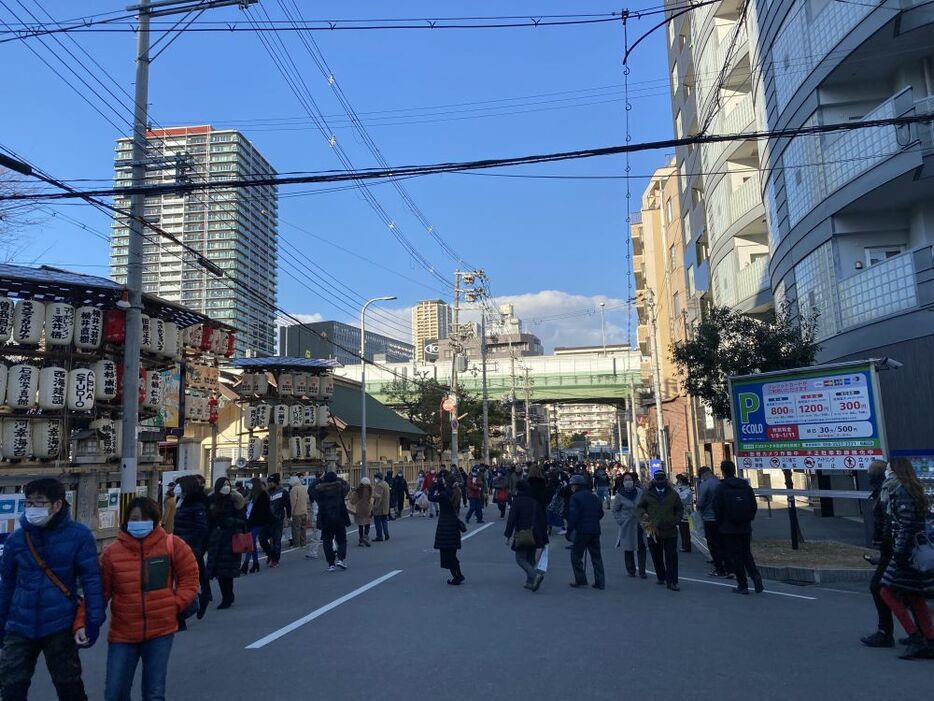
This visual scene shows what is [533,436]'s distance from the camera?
424ft

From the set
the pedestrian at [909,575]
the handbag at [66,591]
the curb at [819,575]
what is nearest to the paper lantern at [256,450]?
the curb at [819,575]

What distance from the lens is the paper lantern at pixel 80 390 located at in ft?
50.2

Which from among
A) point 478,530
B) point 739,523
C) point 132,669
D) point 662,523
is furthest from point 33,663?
point 478,530

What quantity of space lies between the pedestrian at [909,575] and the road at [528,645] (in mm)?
276

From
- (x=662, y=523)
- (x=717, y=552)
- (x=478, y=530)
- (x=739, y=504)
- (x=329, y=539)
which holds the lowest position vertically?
(x=478, y=530)

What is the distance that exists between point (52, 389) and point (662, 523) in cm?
1247

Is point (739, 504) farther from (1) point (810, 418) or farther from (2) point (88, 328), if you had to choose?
(2) point (88, 328)

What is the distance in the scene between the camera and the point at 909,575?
6277 millimetres

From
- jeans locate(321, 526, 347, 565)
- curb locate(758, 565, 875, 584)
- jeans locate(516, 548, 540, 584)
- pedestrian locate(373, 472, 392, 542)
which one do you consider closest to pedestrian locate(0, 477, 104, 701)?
jeans locate(516, 548, 540, 584)

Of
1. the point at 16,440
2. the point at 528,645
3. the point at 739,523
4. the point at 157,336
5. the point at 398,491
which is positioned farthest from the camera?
the point at 398,491

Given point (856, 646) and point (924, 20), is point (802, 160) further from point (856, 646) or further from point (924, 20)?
point (856, 646)

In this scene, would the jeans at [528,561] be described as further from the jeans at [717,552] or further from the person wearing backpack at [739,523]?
the jeans at [717,552]

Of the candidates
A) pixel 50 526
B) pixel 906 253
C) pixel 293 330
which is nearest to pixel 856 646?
pixel 50 526

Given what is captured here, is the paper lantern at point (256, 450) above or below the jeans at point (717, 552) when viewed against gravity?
above
